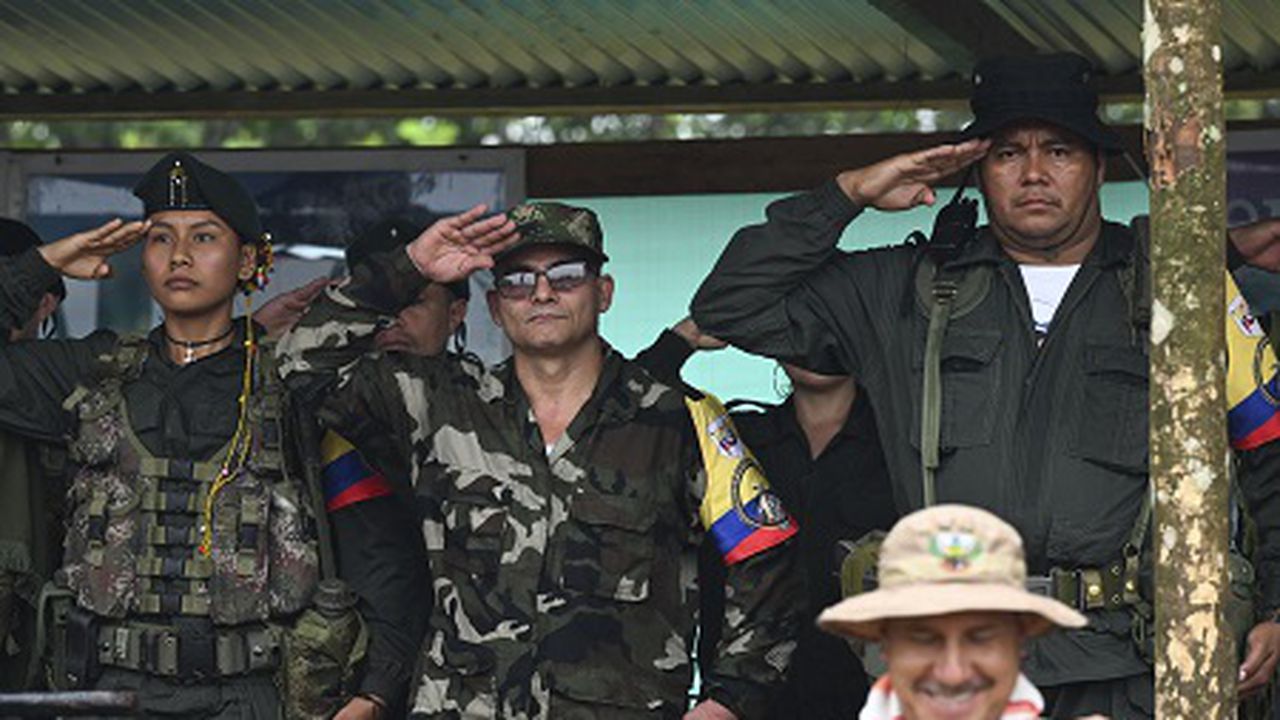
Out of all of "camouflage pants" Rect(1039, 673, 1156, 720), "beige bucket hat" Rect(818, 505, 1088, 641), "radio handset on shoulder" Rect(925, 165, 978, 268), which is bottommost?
"camouflage pants" Rect(1039, 673, 1156, 720)

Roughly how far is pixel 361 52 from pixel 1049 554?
3.63 m


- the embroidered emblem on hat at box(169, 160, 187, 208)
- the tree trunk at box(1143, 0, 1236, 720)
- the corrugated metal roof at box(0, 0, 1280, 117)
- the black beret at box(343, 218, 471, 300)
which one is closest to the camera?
the tree trunk at box(1143, 0, 1236, 720)

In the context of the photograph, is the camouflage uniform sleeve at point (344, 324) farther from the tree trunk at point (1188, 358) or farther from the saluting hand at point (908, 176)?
the tree trunk at point (1188, 358)

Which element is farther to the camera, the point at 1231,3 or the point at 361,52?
the point at 361,52

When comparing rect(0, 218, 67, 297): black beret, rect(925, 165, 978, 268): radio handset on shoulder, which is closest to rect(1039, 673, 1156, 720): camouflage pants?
rect(925, 165, 978, 268): radio handset on shoulder

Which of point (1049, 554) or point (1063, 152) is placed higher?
point (1063, 152)

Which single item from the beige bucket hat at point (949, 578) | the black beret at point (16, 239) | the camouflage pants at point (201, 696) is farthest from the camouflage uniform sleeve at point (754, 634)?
the black beret at point (16, 239)

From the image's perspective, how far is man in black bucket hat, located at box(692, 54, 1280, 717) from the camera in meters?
6.82

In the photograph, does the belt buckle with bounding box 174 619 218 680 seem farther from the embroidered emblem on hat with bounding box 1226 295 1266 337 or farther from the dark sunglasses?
the embroidered emblem on hat with bounding box 1226 295 1266 337

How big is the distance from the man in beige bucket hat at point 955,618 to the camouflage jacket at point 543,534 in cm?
214

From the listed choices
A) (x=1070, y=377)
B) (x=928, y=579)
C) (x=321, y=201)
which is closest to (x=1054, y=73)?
(x=1070, y=377)

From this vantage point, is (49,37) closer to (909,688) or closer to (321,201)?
(321,201)

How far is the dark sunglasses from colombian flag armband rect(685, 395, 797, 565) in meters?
0.48

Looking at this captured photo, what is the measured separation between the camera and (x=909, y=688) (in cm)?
518
